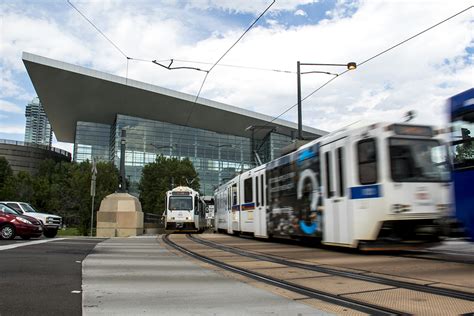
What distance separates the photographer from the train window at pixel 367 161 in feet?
35.8

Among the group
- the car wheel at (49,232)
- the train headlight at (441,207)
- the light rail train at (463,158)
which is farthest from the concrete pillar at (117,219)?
the light rail train at (463,158)

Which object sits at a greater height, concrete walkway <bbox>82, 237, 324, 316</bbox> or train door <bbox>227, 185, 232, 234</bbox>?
train door <bbox>227, 185, 232, 234</bbox>

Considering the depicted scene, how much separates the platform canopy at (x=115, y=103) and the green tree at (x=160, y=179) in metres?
11.1

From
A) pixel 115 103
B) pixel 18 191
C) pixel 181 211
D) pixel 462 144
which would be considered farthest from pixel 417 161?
pixel 115 103

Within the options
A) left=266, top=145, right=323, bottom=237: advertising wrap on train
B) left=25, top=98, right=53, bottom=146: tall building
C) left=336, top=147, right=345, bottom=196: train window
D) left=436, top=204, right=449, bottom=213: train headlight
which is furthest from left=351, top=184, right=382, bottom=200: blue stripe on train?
left=25, top=98, right=53, bottom=146: tall building

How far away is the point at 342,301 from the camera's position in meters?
5.66

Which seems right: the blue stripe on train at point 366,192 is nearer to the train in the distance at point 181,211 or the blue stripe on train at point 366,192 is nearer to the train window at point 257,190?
the train window at point 257,190

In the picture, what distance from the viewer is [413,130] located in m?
11.1

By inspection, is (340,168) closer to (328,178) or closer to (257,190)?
(328,178)

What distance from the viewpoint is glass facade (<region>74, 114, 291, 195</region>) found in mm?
76500

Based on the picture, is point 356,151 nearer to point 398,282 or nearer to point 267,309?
point 398,282

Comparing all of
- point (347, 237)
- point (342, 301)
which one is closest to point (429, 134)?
point (347, 237)

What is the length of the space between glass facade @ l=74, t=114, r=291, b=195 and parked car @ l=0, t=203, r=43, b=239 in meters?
57.1

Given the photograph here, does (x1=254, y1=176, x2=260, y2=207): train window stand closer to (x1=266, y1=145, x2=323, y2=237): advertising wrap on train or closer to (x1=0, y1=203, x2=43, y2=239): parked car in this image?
(x1=266, y1=145, x2=323, y2=237): advertising wrap on train
